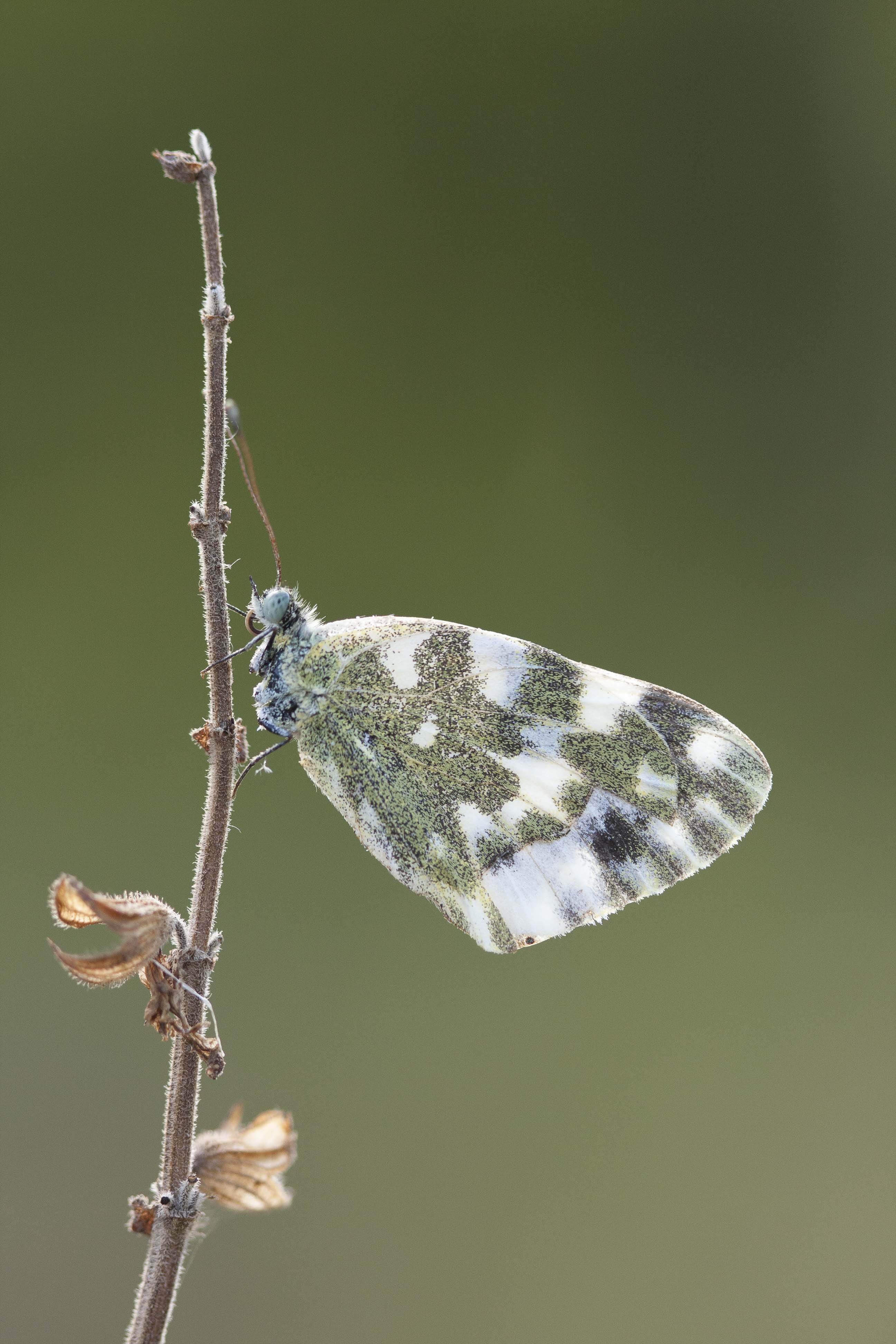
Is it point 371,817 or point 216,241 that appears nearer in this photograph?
point 216,241

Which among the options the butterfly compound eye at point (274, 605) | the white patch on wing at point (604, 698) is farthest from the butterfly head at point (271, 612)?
the white patch on wing at point (604, 698)

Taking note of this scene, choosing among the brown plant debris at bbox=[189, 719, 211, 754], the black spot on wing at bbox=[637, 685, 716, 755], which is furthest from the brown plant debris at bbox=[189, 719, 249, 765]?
the black spot on wing at bbox=[637, 685, 716, 755]

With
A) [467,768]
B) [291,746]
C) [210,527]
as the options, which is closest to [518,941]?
[467,768]

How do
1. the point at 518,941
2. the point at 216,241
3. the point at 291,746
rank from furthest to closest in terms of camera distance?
1. the point at 291,746
2. the point at 518,941
3. the point at 216,241

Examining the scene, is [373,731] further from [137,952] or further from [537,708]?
[137,952]

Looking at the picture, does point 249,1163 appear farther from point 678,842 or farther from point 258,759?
point 678,842

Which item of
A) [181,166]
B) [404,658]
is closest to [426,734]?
[404,658]
